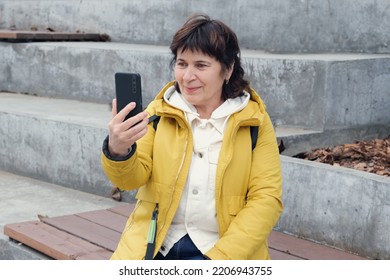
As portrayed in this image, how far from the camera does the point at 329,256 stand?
4113mm

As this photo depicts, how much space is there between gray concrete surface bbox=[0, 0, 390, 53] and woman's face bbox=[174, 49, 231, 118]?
301cm

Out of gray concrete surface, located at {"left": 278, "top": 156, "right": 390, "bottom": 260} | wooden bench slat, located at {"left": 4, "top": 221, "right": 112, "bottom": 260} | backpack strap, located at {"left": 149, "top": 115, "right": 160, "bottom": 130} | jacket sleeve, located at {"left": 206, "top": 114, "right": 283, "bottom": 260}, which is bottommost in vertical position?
wooden bench slat, located at {"left": 4, "top": 221, "right": 112, "bottom": 260}

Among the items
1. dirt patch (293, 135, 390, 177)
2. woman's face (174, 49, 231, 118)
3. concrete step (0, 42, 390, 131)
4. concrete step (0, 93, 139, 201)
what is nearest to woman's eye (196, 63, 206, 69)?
woman's face (174, 49, 231, 118)

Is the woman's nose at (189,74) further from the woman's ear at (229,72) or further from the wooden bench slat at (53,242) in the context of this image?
the wooden bench slat at (53,242)

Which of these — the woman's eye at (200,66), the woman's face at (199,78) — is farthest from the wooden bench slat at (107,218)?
the woman's eye at (200,66)

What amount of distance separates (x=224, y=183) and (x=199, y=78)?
1.35ft

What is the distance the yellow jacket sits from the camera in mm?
3166

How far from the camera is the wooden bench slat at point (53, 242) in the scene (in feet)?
13.7

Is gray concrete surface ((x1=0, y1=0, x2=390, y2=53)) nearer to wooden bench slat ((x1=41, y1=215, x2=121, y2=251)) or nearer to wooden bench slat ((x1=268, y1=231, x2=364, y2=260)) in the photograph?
wooden bench slat ((x1=268, y1=231, x2=364, y2=260))

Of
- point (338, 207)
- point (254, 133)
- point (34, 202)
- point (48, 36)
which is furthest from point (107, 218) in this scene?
point (48, 36)

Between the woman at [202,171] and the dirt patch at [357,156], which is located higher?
the woman at [202,171]

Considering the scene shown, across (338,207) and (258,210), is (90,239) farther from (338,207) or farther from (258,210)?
(258,210)

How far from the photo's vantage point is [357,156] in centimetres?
498

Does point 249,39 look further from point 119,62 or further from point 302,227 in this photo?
point 302,227
